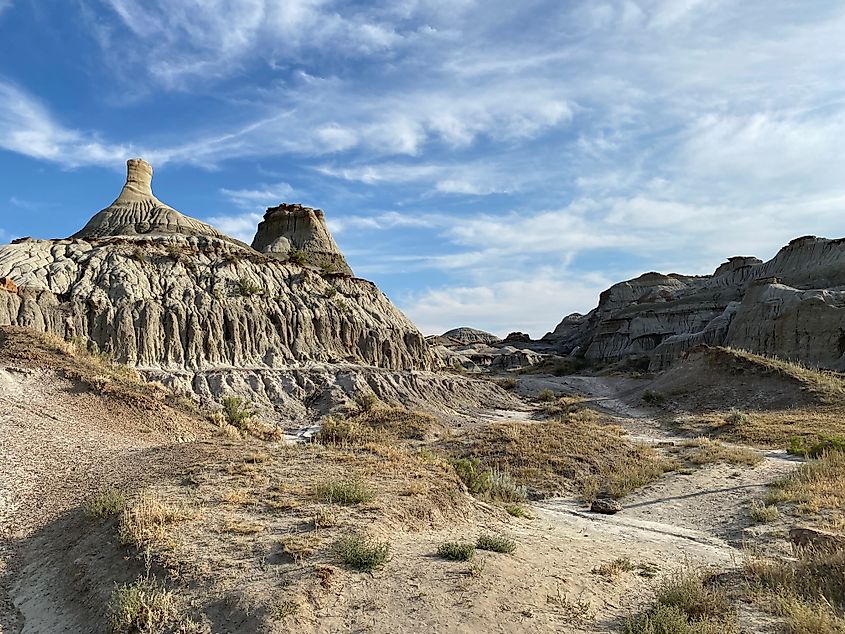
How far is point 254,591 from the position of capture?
6.66 m

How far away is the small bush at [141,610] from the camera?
6324 millimetres

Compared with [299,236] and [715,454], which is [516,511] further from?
[299,236]

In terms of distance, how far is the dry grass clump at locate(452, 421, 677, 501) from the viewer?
17.2 metres

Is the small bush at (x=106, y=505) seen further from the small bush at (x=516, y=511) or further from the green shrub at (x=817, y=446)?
the green shrub at (x=817, y=446)

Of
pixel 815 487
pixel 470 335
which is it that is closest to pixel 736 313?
pixel 815 487

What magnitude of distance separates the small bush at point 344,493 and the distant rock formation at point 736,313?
144 feet

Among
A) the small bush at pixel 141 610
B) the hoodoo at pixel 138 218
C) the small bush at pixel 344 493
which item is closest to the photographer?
the small bush at pixel 141 610

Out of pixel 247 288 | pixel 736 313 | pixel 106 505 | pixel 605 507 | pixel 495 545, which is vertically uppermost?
pixel 247 288

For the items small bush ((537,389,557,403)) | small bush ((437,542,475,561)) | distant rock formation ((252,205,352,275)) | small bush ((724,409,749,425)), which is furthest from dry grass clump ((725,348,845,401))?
distant rock formation ((252,205,352,275))

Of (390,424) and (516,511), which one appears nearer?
(516,511)

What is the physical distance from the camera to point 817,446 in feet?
61.1

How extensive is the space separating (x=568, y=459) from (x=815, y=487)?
7250mm

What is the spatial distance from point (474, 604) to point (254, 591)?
2514 mm

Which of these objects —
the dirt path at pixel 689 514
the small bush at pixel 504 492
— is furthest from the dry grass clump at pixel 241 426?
the dirt path at pixel 689 514
